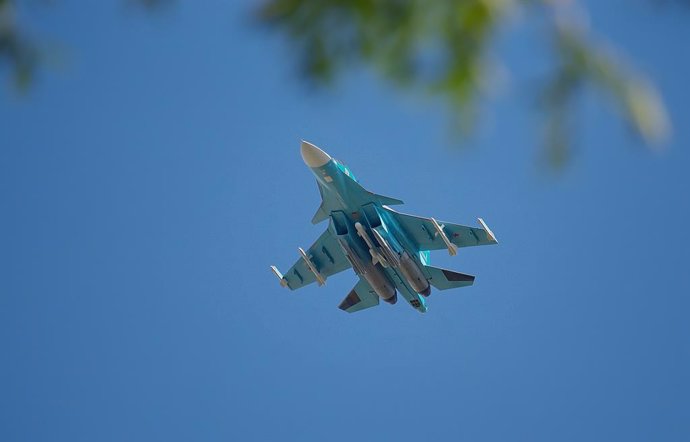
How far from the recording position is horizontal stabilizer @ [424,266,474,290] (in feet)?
121

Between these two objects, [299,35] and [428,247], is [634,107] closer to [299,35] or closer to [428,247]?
[299,35]

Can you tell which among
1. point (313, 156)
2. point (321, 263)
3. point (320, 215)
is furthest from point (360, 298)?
point (313, 156)

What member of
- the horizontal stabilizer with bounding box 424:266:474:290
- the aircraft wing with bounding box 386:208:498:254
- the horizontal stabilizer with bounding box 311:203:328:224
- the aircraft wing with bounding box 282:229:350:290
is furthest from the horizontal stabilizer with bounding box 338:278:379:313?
the horizontal stabilizer with bounding box 311:203:328:224

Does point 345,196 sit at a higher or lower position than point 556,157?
higher

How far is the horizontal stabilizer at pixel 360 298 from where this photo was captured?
39250mm

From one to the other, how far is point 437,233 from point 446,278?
3185 millimetres

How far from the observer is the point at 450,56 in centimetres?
439

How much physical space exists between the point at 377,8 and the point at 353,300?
3576 centimetres

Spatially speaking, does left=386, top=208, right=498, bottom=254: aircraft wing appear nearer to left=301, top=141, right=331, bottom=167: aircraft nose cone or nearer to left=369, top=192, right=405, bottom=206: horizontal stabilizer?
left=369, top=192, right=405, bottom=206: horizontal stabilizer

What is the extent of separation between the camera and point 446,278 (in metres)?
37.2

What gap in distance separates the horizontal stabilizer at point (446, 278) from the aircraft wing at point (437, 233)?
168cm

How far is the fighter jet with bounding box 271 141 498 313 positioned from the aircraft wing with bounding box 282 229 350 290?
0.15 metres

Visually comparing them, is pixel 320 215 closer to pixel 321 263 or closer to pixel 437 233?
pixel 321 263

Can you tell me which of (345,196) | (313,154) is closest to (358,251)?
(345,196)
